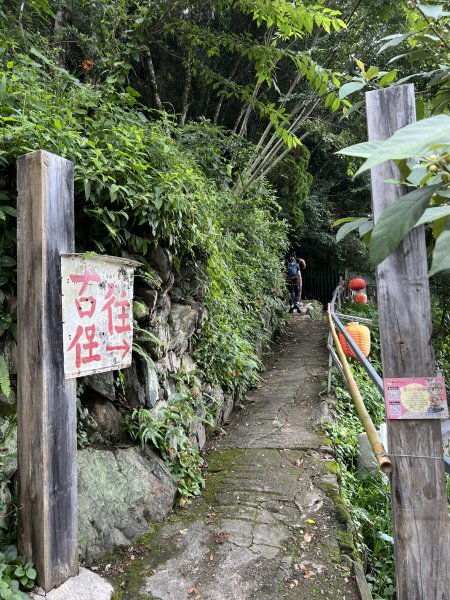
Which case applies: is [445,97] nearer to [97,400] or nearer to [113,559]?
[97,400]

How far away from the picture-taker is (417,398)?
1548 millimetres

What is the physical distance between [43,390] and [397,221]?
2024mm

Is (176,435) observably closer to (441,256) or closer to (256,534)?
(256,534)

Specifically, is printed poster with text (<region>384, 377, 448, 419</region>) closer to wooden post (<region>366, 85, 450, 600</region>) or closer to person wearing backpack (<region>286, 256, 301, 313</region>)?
wooden post (<region>366, 85, 450, 600</region>)

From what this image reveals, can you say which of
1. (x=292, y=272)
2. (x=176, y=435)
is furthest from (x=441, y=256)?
(x=292, y=272)

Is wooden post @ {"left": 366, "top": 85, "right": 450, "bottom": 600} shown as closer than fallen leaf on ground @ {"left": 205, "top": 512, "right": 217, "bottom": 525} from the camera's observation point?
Yes

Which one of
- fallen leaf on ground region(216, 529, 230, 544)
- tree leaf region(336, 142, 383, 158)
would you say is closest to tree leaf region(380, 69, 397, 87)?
tree leaf region(336, 142, 383, 158)

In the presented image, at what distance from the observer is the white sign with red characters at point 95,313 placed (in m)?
2.42

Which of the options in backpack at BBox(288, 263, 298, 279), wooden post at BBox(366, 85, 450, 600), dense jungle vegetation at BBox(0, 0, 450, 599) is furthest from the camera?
backpack at BBox(288, 263, 298, 279)

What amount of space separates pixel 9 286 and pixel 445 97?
2549 mm

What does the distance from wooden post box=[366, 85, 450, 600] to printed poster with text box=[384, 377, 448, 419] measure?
0.09 feet

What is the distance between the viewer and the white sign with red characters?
7.95 ft

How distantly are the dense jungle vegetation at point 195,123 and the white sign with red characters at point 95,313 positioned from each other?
1.25 feet

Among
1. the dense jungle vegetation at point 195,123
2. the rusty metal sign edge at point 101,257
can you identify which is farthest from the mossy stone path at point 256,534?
the rusty metal sign edge at point 101,257
